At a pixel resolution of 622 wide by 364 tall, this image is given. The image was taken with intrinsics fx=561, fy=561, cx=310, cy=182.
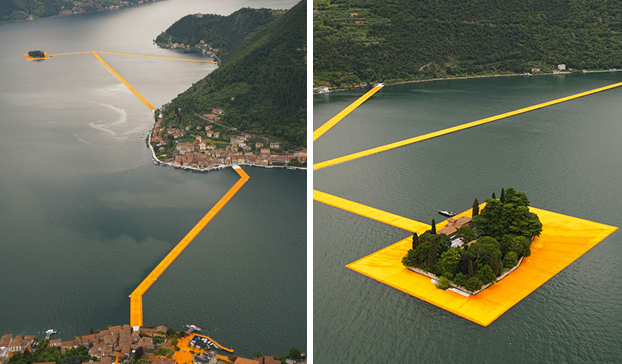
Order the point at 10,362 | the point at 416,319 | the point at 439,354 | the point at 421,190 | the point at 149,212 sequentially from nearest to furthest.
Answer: the point at 10,362, the point at 439,354, the point at 416,319, the point at 149,212, the point at 421,190

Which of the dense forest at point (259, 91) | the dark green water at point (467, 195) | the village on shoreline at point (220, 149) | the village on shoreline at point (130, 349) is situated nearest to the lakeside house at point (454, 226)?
the dark green water at point (467, 195)

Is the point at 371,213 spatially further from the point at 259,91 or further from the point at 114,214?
the point at 114,214

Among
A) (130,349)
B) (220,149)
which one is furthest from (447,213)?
(130,349)

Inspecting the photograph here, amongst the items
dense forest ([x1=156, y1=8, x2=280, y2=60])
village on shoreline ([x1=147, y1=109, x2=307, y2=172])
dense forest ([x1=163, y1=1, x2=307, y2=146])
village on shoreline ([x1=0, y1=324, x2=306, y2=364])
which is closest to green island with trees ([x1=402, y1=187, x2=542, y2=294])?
village on shoreline ([x1=0, y1=324, x2=306, y2=364])

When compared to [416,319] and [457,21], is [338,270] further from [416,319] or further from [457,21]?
[457,21]

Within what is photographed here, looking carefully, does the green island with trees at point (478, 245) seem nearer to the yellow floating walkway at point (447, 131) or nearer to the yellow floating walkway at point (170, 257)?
the yellow floating walkway at point (170, 257)

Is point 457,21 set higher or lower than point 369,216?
higher

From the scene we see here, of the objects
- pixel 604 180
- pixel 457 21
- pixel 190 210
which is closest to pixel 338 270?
pixel 190 210
